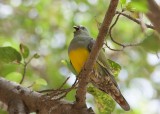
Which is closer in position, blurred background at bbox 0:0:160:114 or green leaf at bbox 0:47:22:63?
→ green leaf at bbox 0:47:22:63

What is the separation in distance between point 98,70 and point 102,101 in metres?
0.34

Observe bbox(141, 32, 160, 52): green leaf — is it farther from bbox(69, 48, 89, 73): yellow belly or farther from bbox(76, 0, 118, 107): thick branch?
bbox(69, 48, 89, 73): yellow belly

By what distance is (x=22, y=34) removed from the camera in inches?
215

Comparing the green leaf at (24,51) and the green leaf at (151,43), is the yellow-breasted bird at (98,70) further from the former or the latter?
the green leaf at (151,43)

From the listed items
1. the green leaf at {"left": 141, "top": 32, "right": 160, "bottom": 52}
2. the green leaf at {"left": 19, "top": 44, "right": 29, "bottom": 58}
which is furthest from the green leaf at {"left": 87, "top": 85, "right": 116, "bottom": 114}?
the green leaf at {"left": 141, "top": 32, "right": 160, "bottom": 52}

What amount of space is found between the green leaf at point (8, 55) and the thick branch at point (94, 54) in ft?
2.07

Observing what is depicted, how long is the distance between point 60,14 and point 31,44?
2.09ft

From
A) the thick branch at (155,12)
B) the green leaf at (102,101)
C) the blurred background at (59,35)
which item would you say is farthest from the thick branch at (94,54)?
the blurred background at (59,35)

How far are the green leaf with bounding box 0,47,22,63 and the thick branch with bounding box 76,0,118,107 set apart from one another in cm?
63

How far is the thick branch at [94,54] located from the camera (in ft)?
A: 4.58

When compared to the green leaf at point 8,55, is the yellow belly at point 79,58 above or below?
above

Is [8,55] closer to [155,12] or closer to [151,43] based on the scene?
[151,43]

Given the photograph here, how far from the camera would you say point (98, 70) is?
8.52 feet

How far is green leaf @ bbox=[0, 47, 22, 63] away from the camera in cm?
231
